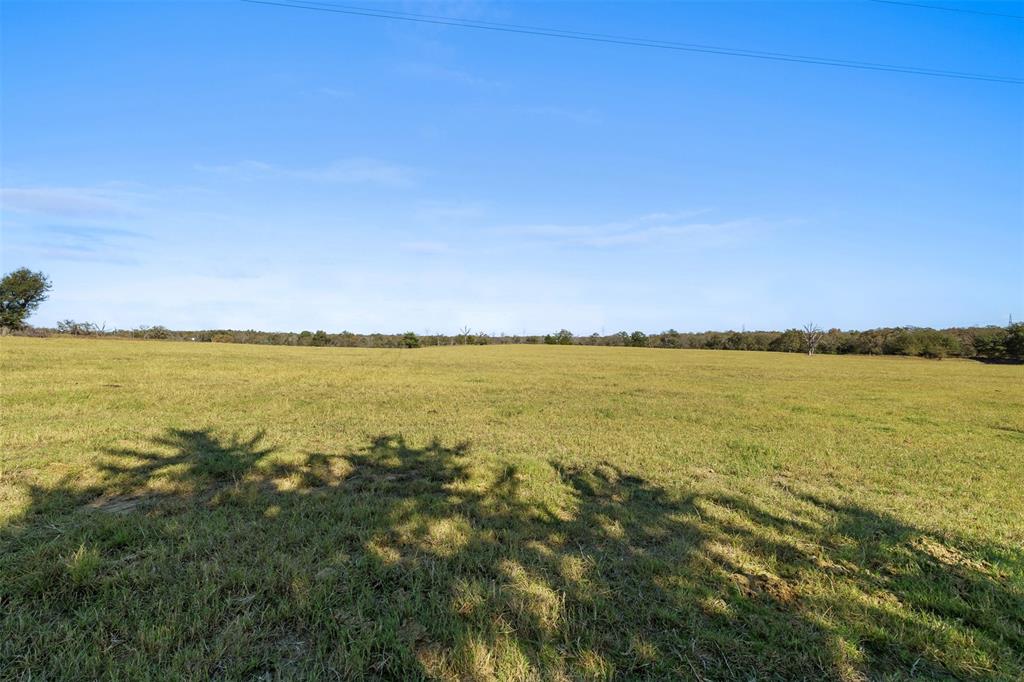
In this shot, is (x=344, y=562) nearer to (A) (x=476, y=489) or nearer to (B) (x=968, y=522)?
(A) (x=476, y=489)

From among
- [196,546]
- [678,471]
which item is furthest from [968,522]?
[196,546]

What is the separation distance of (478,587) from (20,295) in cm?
8911

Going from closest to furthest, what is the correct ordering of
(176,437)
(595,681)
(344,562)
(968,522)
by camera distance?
(595,681), (344,562), (968,522), (176,437)

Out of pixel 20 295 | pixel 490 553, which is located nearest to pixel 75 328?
pixel 20 295

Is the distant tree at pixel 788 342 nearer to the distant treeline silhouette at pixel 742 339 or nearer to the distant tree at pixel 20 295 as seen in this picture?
the distant treeline silhouette at pixel 742 339

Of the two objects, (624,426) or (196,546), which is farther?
(624,426)

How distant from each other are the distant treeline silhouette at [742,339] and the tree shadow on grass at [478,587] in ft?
224

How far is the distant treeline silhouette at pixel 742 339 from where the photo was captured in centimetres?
6688

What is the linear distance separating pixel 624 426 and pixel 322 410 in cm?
784

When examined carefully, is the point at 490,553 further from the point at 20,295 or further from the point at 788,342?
the point at 788,342

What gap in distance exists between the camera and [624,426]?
11.2 m

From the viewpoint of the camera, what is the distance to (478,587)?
366cm

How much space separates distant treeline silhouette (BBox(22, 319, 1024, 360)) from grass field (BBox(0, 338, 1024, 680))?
2627 inches

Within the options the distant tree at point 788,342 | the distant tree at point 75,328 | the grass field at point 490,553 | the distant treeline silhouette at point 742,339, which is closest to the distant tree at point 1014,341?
the distant treeline silhouette at point 742,339
